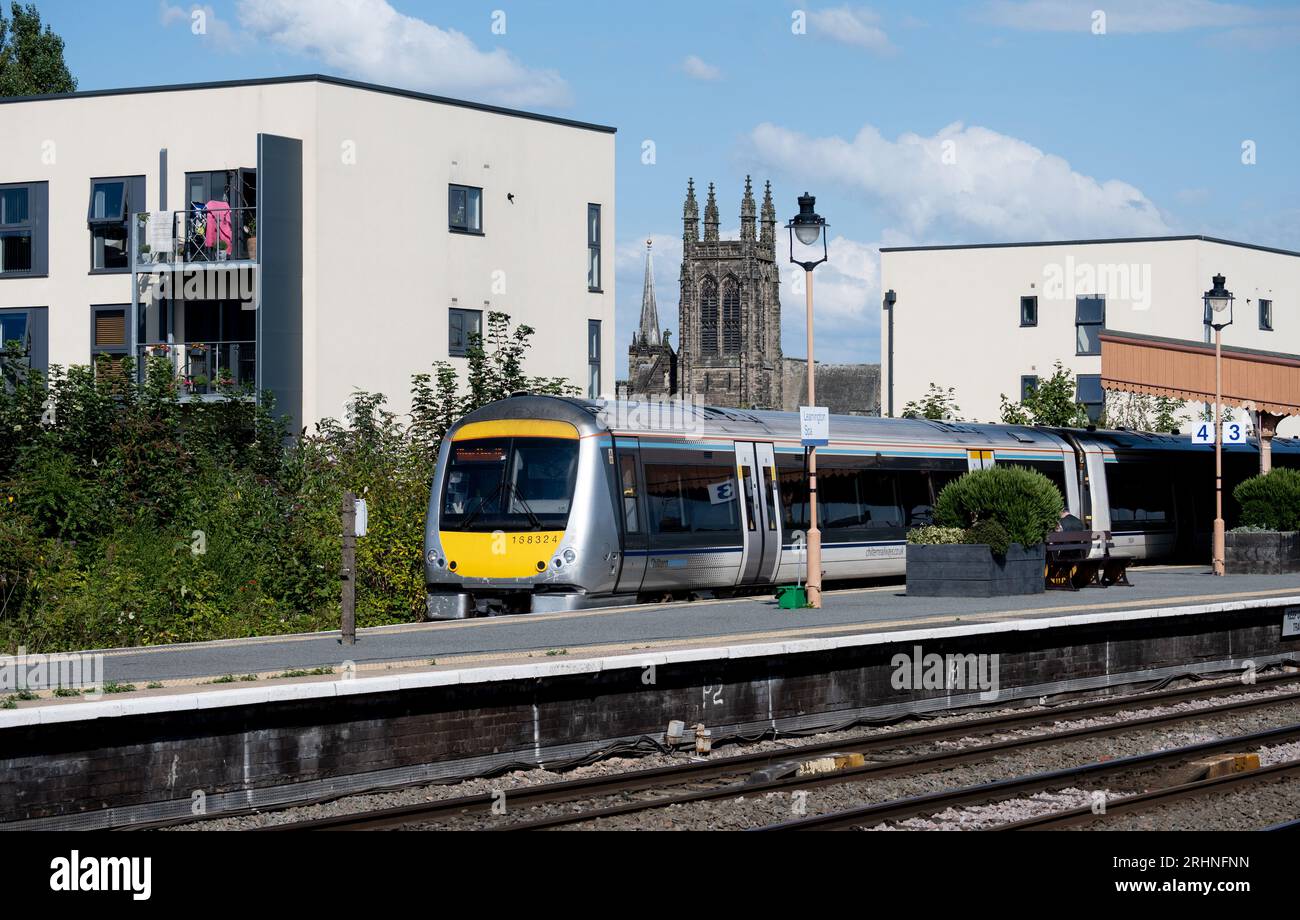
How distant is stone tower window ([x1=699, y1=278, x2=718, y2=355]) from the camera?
477ft

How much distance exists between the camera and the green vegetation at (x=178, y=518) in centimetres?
2136

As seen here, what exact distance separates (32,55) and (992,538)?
172 ft

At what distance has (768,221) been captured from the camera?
146 meters

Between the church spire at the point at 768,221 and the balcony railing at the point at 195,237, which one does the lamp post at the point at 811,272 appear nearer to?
the balcony railing at the point at 195,237

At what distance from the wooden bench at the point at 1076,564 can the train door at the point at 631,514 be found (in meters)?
6.42

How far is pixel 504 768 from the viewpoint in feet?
44.1

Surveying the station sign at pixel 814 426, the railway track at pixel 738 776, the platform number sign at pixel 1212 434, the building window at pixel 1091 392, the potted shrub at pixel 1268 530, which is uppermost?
the building window at pixel 1091 392

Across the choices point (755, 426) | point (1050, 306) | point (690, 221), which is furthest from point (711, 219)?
point (755, 426)

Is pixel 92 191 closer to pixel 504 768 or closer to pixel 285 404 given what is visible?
pixel 285 404

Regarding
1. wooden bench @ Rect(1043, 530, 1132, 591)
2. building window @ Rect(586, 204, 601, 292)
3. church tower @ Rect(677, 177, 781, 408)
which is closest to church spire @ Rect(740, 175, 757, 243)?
church tower @ Rect(677, 177, 781, 408)

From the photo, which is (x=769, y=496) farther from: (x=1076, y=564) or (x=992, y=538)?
(x=1076, y=564)

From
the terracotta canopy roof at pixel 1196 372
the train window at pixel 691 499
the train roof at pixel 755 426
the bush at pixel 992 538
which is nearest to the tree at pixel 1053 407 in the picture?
the terracotta canopy roof at pixel 1196 372
